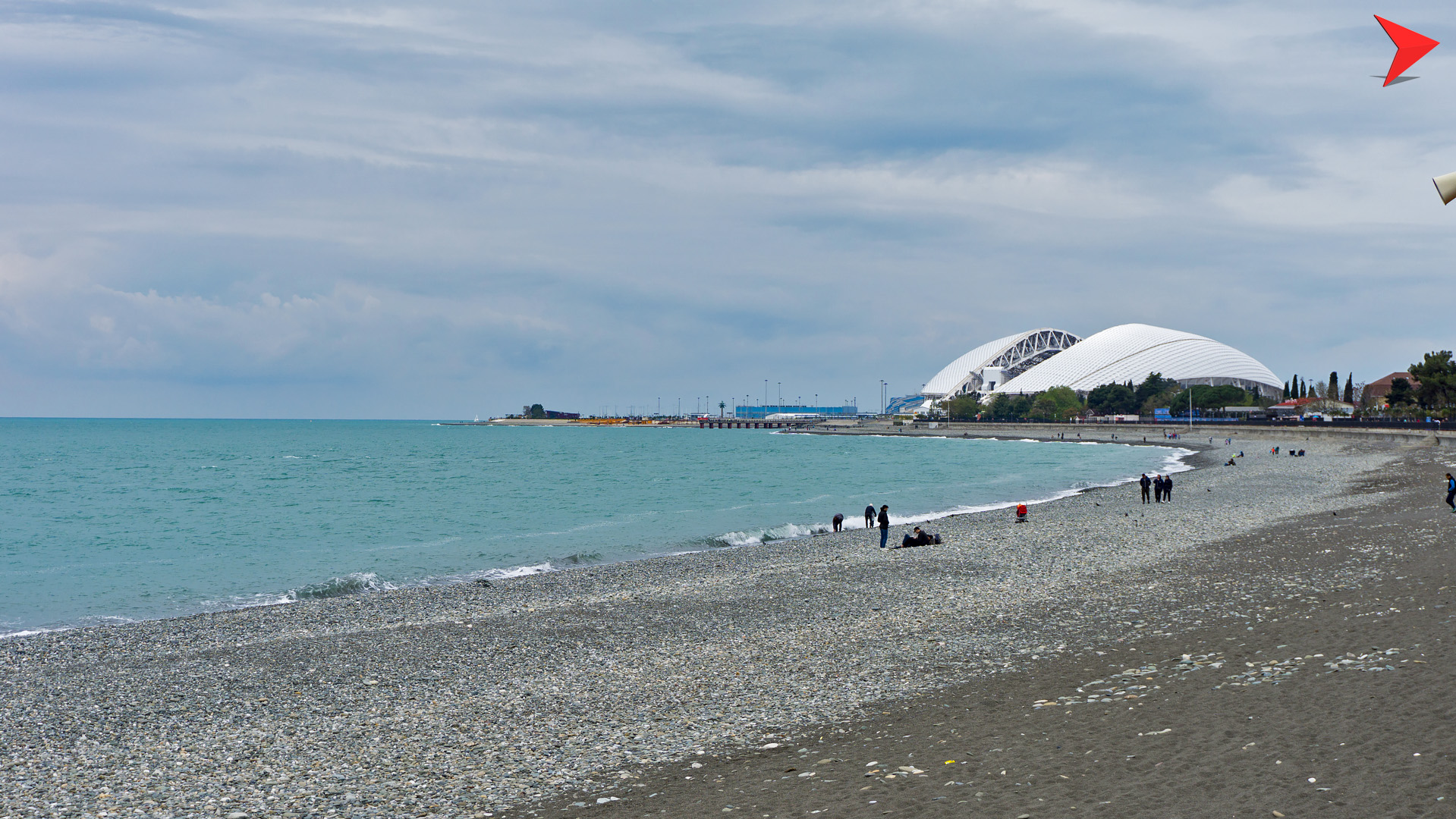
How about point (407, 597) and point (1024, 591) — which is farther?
point (407, 597)

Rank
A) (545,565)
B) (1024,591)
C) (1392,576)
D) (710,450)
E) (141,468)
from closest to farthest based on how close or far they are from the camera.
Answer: (1392,576)
(1024,591)
(545,565)
(141,468)
(710,450)

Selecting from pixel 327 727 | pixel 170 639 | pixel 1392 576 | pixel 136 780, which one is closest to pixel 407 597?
pixel 170 639

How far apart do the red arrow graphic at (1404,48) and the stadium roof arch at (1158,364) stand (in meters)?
187

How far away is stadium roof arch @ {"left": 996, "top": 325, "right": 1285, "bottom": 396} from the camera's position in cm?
17688

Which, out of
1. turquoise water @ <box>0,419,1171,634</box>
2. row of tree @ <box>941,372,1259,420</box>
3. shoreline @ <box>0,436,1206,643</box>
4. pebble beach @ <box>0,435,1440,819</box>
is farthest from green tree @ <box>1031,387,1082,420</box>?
pebble beach @ <box>0,435,1440,819</box>

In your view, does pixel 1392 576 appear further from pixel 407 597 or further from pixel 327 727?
pixel 407 597

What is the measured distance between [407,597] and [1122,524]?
804 inches

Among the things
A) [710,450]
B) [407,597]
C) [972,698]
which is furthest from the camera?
[710,450]

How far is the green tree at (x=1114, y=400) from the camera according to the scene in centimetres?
16325

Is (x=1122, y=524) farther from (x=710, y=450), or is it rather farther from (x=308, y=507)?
(x=710, y=450)

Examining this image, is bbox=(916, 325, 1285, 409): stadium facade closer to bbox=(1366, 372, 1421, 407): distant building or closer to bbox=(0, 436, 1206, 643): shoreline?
bbox=(1366, 372, 1421, 407): distant building

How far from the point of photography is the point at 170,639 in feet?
52.5

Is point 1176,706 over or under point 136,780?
over

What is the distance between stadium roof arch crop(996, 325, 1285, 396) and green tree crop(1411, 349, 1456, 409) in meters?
88.5
